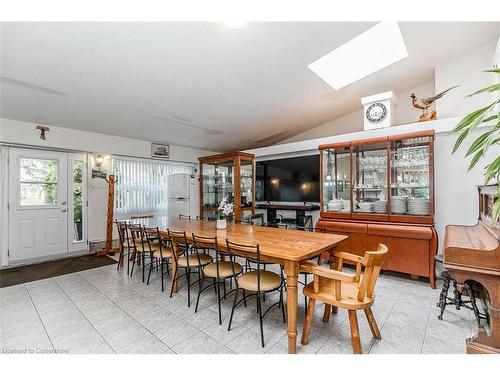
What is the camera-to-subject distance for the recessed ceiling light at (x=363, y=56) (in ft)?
10.5

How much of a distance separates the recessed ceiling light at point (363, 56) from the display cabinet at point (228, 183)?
2348mm

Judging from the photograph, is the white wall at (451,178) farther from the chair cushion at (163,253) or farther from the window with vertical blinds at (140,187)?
the window with vertical blinds at (140,187)

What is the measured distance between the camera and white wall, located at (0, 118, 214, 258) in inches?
152

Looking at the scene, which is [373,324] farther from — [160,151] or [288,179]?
[160,151]

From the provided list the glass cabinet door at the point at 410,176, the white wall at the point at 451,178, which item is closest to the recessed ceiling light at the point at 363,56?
the white wall at the point at 451,178

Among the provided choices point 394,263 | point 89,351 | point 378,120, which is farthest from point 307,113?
point 89,351

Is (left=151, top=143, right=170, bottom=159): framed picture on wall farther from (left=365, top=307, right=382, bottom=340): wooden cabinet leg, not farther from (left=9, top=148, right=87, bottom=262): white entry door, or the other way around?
(left=365, top=307, right=382, bottom=340): wooden cabinet leg

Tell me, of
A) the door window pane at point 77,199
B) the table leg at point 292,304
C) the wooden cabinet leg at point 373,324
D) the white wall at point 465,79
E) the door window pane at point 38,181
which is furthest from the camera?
the door window pane at point 77,199

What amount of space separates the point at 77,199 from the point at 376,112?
5879mm

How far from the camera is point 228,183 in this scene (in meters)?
5.47

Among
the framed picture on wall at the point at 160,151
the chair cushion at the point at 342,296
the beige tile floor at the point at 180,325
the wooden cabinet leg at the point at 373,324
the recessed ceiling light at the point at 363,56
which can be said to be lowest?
the beige tile floor at the point at 180,325

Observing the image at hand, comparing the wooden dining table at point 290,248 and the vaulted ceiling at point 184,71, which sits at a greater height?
the vaulted ceiling at point 184,71

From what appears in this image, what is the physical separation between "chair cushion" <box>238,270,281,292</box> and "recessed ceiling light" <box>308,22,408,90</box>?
2932 mm
